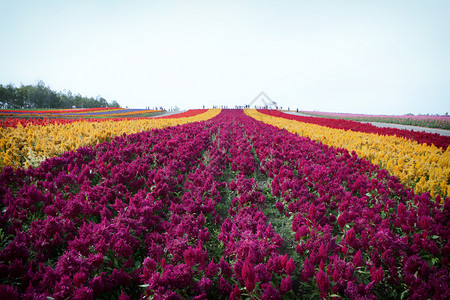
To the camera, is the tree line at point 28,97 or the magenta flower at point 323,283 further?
the tree line at point 28,97

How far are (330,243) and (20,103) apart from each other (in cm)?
9387

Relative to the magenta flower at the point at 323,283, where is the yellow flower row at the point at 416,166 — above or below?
above

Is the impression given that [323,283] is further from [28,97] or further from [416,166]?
[28,97]

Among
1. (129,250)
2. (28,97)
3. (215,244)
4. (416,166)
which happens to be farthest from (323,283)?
(28,97)

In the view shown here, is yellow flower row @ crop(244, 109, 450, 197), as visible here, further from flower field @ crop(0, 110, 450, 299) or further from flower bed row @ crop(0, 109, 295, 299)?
flower bed row @ crop(0, 109, 295, 299)

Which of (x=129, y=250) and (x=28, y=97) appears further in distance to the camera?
(x=28, y=97)

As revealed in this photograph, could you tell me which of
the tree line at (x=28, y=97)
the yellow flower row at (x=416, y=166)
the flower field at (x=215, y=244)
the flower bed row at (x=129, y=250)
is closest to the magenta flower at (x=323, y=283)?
the flower field at (x=215, y=244)

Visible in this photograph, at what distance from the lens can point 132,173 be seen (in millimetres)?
4680

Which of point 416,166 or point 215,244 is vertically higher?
point 416,166

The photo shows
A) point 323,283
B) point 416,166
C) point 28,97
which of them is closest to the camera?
point 323,283

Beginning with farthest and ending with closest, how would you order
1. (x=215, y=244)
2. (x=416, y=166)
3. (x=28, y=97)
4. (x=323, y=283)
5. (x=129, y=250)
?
(x=28, y=97) → (x=416, y=166) → (x=215, y=244) → (x=129, y=250) → (x=323, y=283)

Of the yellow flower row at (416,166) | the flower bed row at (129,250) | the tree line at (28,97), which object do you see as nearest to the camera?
the flower bed row at (129,250)

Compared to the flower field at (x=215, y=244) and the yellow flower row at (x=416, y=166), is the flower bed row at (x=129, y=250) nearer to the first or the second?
the flower field at (x=215, y=244)

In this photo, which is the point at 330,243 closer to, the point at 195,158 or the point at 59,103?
the point at 195,158
